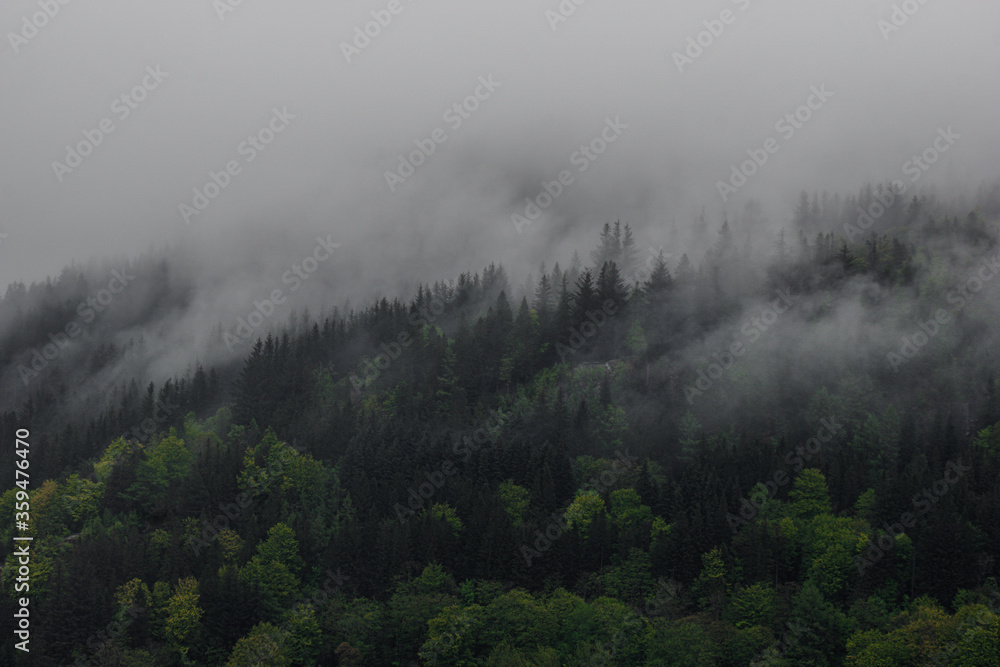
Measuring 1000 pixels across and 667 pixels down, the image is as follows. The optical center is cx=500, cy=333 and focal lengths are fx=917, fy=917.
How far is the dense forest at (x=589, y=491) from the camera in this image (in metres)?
106

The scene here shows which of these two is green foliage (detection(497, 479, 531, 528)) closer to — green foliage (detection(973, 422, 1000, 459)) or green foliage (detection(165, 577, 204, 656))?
green foliage (detection(165, 577, 204, 656))

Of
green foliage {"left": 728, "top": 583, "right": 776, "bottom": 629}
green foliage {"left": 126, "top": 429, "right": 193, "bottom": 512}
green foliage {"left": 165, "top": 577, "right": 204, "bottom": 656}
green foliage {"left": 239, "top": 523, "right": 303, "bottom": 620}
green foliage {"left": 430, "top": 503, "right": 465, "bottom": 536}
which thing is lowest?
green foliage {"left": 728, "top": 583, "right": 776, "bottom": 629}

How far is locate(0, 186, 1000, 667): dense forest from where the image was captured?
106 meters

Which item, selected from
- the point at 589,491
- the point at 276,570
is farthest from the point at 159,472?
the point at 589,491

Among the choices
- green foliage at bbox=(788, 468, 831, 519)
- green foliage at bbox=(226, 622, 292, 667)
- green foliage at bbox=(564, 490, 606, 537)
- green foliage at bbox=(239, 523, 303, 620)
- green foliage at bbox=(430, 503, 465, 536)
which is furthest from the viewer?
green foliage at bbox=(430, 503, 465, 536)

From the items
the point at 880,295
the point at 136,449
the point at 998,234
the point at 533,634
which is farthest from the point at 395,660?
the point at 998,234

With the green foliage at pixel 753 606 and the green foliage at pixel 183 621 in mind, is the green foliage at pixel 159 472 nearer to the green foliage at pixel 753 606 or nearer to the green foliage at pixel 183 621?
the green foliage at pixel 183 621

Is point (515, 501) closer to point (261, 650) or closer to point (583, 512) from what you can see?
point (583, 512)

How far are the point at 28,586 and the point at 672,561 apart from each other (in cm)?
8884

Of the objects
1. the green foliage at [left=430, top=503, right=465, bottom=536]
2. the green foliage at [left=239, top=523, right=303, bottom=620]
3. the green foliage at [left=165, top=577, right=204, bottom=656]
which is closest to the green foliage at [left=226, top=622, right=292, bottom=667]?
the green foliage at [left=239, top=523, right=303, bottom=620]

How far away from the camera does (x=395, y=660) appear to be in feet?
362

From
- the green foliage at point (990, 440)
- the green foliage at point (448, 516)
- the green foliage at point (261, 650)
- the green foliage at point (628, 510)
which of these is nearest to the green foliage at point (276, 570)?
the green foliage at point (261, 650)

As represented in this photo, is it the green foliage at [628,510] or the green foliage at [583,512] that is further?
the green foliage at [628,510]

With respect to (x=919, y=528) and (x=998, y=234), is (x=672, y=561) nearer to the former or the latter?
(x=919, y=528)
